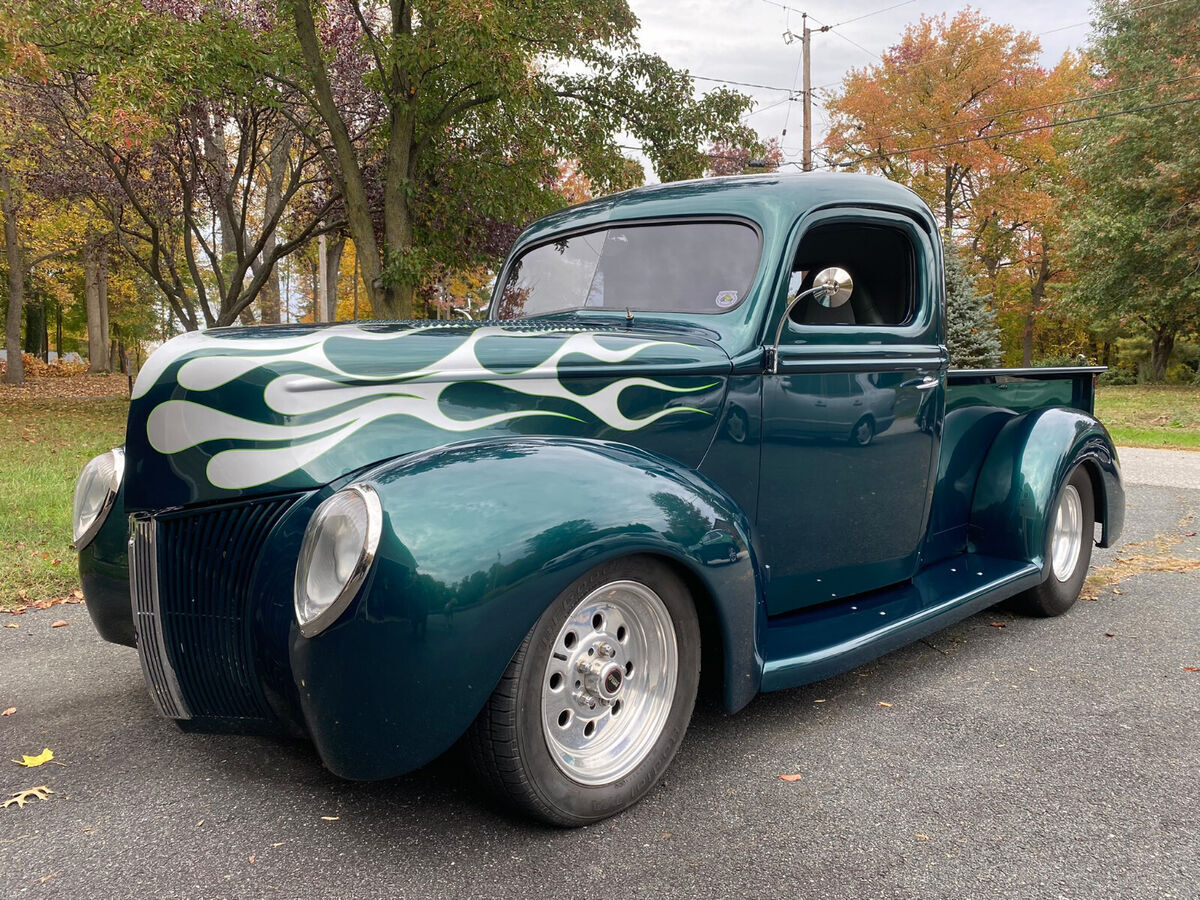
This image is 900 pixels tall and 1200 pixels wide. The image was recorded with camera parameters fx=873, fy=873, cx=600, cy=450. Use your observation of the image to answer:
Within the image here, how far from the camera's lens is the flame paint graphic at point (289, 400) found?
2170mm

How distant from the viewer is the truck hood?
85.6 inches

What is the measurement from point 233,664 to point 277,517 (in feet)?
1.26

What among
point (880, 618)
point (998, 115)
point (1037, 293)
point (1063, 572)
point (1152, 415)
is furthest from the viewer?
point (1037, 293)

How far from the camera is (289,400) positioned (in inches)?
85.3

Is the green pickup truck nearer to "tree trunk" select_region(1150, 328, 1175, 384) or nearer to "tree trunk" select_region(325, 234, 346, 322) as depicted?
"tree trunk" select_region(325, 234, 346, 322)

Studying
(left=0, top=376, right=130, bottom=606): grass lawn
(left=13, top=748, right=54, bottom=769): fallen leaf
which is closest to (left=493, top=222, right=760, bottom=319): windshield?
(left=13, top=748, right=54, bottom=769): fallen leaf

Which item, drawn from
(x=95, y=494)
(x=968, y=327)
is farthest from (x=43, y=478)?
(x=968, y=327)

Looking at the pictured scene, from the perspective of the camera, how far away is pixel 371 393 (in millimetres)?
2244

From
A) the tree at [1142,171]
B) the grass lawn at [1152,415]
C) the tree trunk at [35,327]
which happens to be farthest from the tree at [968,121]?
the tree trunk at [35,327]

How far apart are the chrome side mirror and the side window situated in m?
0.45

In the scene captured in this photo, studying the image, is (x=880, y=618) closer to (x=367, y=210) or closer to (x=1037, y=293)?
(x=367, y=210)

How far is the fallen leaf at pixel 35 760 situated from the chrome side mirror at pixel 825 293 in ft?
8.30

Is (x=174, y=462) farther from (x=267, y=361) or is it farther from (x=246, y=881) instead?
(x=246, y=881)

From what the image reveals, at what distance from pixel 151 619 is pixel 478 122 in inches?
430
